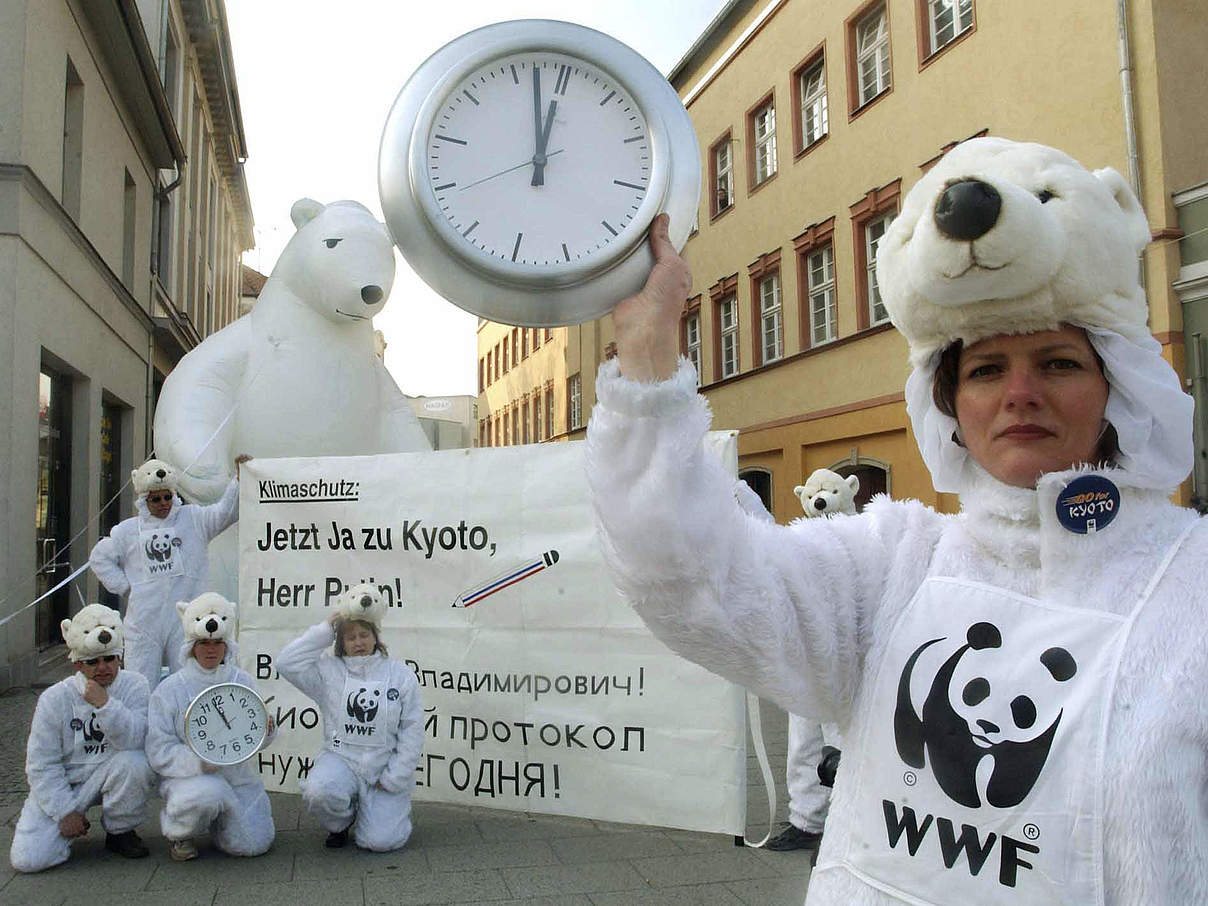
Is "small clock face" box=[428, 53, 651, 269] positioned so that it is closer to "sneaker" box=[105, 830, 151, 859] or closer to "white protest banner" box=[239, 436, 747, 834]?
"white protest banner" box=[239, 436, 747, 834]

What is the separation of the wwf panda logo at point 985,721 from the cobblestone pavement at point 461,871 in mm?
2868

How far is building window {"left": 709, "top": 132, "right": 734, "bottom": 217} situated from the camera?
21156 millimetres

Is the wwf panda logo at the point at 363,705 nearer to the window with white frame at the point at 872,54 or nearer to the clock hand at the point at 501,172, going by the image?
the clock hand at the point at 501,172

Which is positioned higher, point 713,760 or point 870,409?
point 870,409

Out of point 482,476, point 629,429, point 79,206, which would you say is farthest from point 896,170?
point 629,429

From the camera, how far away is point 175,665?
672 centimetres

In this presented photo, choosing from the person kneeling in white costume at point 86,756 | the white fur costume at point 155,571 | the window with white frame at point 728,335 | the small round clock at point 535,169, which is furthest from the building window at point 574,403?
the small round clock at point 535,169

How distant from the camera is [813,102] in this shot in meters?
17.7

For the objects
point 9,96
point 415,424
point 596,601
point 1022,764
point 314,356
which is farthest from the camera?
point 9,96

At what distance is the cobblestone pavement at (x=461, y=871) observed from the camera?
4086 mm

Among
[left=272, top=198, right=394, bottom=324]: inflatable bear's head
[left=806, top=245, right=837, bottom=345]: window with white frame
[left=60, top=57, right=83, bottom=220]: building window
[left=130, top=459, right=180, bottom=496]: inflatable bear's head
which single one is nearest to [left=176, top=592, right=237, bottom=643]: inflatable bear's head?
[left=130, top=459, right=180, bottom=496]: inflatable bear's head

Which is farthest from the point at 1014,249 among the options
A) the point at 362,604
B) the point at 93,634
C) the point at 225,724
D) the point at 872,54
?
the point at 872,54

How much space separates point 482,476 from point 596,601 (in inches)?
33.7

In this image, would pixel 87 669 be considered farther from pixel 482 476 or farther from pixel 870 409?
pixel 870 409
